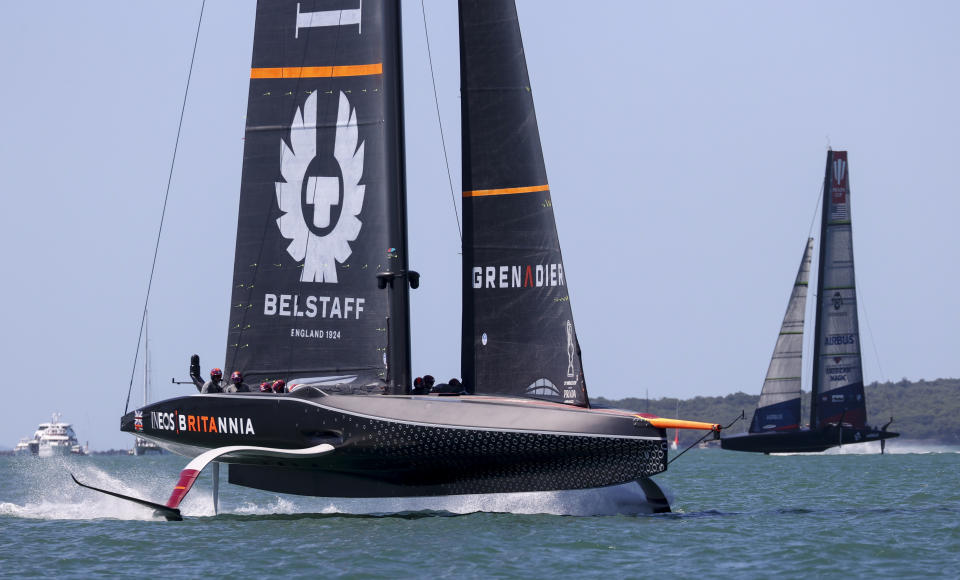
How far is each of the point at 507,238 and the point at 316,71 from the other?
350 cm

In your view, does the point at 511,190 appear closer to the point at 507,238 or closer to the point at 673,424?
the point at 507,238

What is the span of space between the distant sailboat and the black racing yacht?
35657mm

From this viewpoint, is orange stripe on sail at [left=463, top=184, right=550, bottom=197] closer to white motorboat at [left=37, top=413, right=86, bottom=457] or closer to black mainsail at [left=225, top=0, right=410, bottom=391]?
black mainsail at [left=225, top=0, right=410, bottom=391]

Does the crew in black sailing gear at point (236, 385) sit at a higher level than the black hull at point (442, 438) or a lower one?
higher

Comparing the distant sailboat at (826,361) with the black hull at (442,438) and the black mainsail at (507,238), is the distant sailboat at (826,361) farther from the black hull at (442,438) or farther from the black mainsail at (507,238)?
the black hull at (442,438)

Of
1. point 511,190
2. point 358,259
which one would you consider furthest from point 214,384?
point 511,190

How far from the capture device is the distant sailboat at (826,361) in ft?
173

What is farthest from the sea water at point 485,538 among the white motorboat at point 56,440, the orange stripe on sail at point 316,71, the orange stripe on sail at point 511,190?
the white motorboat at point 56,440

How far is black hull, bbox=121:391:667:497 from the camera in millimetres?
16578

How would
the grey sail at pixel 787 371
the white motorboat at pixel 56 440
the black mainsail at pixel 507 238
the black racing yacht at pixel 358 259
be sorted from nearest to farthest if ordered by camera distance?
the black racing yacht at pixel 358 259 < the black mainsail at pixel 507 238 < the grey sail at pixel 787 371 < the white motorboat at pixel 56 440

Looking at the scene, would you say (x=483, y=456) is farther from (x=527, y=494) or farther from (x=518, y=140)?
(x=518, y=140)

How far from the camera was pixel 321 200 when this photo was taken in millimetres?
18531

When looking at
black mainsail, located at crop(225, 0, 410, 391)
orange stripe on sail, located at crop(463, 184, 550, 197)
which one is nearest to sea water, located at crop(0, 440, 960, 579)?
black mainsail, located at crop(225, 0, 410, 391)

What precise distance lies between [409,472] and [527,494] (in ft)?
5.17
